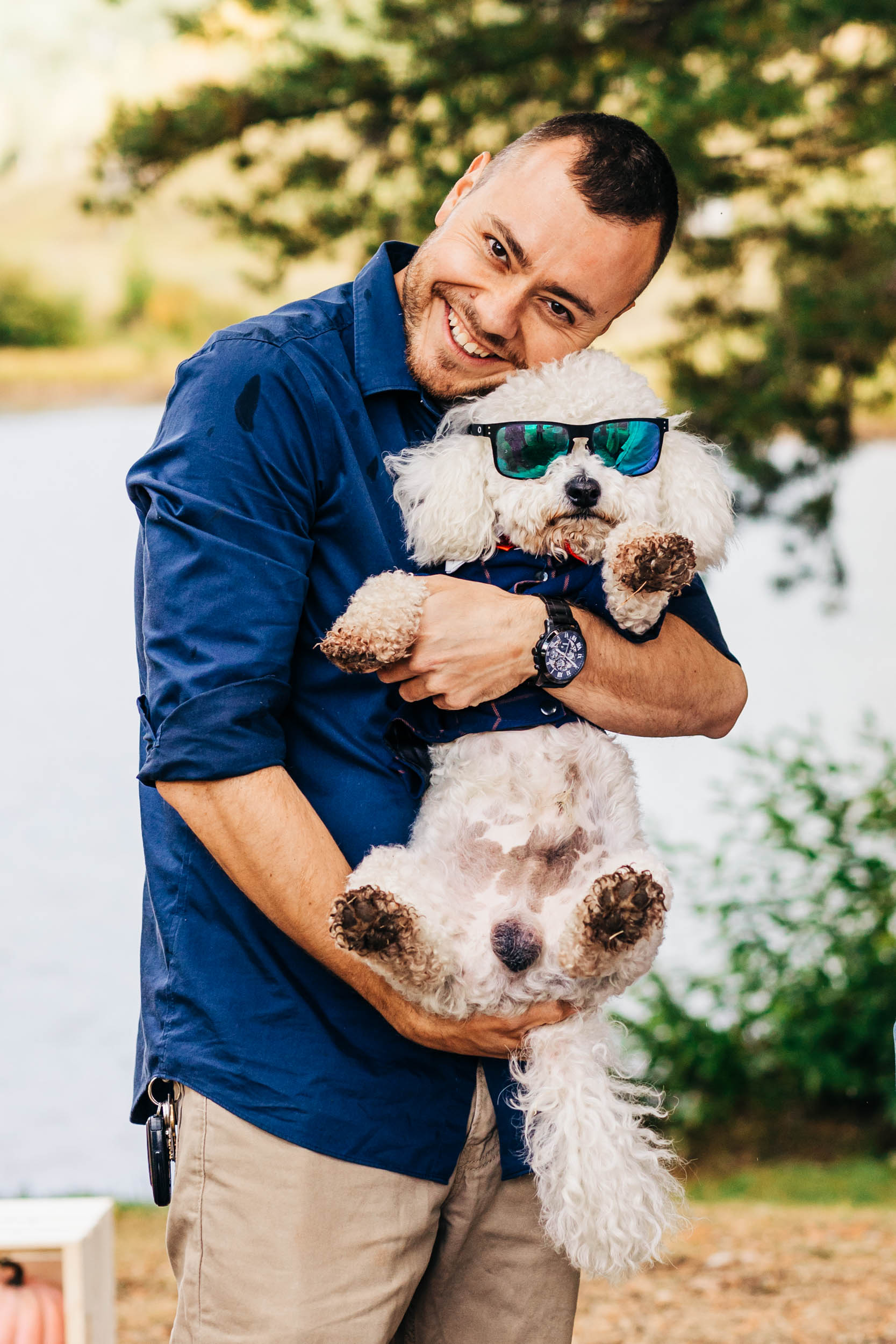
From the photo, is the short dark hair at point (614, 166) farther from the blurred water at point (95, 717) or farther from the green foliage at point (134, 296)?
the green foliage at point (134, 296)

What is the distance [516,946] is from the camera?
171cm

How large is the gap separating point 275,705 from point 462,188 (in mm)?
1037

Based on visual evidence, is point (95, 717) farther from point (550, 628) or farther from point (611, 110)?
point (550, 628)

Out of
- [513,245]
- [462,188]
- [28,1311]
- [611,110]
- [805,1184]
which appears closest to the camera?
[513,245]

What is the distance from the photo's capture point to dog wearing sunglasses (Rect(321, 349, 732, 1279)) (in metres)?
1.67

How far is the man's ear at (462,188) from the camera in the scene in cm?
205

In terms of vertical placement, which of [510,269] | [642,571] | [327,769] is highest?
[510,269]

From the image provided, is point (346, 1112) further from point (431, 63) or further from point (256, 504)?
point (431, 63)

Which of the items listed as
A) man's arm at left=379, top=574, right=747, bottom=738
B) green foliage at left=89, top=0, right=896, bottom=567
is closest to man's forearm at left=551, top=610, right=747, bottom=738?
man's arm at left=379, top=574, right=747, bottom=738

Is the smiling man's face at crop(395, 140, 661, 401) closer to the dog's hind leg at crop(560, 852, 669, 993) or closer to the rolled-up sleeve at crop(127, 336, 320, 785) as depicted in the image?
the rolled-up sleeve at crop(127, 336, 320, 785)

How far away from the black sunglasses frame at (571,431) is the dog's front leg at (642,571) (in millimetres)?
149

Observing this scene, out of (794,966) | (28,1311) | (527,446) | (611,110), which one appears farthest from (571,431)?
(794,966)

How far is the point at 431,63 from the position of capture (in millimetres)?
4707

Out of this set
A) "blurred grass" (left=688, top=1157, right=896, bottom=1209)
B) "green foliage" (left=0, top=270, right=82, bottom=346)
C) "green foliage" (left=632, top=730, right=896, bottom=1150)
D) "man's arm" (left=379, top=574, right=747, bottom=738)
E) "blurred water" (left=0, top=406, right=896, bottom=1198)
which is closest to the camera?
"man's arm" (left=379, top=574, right=747, bottom=738)
